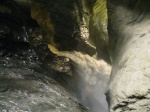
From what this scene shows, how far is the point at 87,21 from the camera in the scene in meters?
6.33

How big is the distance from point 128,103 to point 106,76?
238cm

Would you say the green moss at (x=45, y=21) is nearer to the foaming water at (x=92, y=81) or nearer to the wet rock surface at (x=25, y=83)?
the wet rock surface at (x=25, y=83)

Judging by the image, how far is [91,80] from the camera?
564 centimetres

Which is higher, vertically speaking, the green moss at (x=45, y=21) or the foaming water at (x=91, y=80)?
the green moss at (x=45, y=21)

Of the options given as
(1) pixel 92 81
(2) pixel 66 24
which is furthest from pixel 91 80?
(2) pixel 66 24

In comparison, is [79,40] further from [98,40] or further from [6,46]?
[6,46]

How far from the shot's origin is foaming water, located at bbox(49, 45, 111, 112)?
16.6 ft

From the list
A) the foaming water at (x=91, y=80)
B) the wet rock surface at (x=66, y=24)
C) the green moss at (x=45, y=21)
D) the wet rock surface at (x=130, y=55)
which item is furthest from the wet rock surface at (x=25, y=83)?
the wet rock surface at (x=130, y=55)

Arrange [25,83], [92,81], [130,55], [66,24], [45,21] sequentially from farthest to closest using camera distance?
[45,21], [66,24], [92,81], [25,83], [130,55]

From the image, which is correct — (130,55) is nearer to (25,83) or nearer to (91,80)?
(25,83)

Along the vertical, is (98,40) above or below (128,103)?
above

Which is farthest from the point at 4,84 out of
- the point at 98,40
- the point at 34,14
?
the point at 34,14

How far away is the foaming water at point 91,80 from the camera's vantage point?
506 centimetres

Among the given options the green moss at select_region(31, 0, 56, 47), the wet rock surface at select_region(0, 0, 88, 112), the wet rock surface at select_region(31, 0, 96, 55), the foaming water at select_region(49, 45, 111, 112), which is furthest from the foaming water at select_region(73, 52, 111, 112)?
the green moss at select_region(31, 0, 56, 47)
